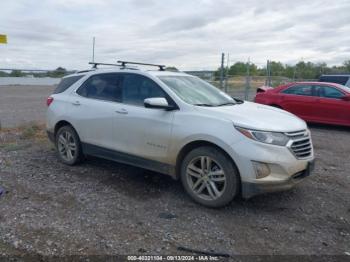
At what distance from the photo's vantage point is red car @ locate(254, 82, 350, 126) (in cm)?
1059

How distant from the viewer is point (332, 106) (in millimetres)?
10688

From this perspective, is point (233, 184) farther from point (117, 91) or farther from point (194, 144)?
point (117, 91)

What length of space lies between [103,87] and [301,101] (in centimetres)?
746

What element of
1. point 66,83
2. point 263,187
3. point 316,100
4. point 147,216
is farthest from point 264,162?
point 316,100

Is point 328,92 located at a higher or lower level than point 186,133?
higher

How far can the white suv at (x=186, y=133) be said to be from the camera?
4.12m

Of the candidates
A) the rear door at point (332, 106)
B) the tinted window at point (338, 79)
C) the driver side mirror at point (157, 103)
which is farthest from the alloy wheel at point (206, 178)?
the tinted window at point (338, 79)

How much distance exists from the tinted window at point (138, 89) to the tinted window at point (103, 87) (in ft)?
0.46

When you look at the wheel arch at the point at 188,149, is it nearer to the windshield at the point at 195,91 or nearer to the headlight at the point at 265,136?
the headlight at the point at 265,136

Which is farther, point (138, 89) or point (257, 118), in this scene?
point (138, 89)

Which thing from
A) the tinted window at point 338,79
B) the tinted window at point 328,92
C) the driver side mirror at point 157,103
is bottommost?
the driver side mirror at point 157,103

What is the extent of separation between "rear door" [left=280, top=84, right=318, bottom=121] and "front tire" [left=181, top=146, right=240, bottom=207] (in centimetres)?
769

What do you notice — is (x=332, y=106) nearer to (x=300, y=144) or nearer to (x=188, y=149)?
(x=300, y=144)

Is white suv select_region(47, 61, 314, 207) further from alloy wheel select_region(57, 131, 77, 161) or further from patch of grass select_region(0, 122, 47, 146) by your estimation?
patch of grass select_region(0, 122, 47, 146)
